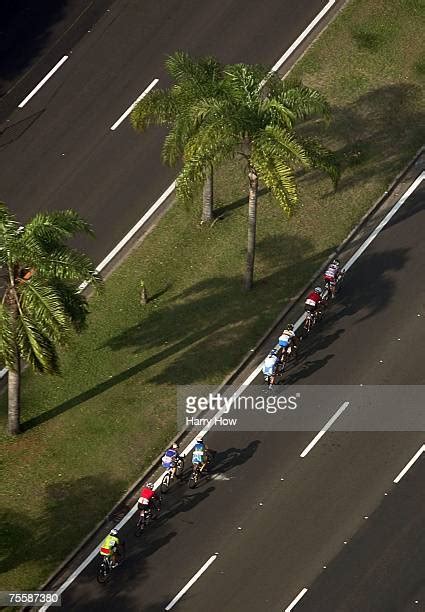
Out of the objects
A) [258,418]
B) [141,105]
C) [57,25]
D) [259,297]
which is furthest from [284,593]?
[57,25]

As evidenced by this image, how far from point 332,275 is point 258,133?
788 centimetres

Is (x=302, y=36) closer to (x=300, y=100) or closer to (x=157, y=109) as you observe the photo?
(x=157, y=109)

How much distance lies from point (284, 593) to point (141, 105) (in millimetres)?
20260

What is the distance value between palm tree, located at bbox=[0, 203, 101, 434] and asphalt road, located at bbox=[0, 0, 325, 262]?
417 inches

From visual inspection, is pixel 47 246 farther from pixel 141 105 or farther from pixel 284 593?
pixel 284 593

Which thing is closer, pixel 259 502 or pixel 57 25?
pixel 259 502

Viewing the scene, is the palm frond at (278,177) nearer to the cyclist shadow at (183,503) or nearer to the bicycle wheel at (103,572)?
the cyclist shadow at (183,503)

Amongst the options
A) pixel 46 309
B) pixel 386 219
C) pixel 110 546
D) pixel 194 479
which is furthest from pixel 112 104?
pixel 110 546

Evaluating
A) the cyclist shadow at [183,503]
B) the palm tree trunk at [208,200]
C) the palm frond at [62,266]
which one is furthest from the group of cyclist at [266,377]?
the palm frond at [62,266]

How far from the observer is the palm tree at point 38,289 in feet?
155

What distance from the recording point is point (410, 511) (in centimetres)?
4978

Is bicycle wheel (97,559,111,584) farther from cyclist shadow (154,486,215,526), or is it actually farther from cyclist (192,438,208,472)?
cyclist (192,438,208,472)

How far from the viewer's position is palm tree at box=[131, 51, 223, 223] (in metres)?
52.5

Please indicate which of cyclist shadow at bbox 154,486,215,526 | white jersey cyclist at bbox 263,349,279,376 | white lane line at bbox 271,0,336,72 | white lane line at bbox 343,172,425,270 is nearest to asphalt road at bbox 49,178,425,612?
cyclist shadow at bbox 154,486,215,526
